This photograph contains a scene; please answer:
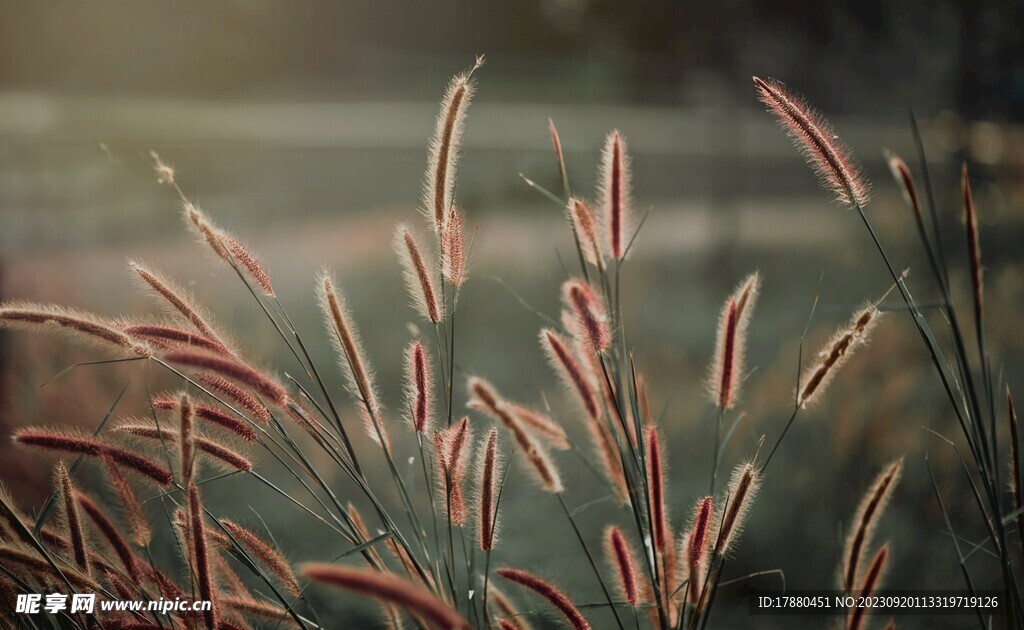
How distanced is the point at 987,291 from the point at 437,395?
92 centimetres

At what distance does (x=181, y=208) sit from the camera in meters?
1.07

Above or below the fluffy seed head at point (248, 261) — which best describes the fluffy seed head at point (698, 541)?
below

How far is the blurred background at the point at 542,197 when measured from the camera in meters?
1.03

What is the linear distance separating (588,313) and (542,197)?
55 centimetres

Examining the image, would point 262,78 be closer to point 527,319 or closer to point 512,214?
point 512,214

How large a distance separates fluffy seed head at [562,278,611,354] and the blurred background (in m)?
0.48

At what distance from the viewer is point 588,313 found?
2.08 ft

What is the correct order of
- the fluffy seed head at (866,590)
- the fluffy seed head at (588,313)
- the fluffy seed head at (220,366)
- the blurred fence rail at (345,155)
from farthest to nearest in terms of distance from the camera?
1. the blurred fence rail at (345,155)
2. the fluffy seed head at (866,590)
3. the fluffy seed head at (588,313)
4. the fluffy seed head at (220,366)

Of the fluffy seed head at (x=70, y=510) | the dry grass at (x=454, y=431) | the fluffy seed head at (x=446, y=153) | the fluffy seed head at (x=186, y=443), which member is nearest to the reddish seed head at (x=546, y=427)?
the dry grass at (x=454, y=431)

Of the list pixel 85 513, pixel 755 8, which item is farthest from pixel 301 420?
pixel 755 8

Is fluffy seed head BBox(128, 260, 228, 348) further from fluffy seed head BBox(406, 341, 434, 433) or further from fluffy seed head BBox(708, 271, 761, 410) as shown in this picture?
fluffy seed head BBox(708, 271, 761, 410)

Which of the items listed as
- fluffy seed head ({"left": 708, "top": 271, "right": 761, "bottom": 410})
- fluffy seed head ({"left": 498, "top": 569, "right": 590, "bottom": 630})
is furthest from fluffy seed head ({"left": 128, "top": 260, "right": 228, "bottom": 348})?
fluffy seed head ({"left": 708, "top": 271, "right": 761, "bottom": 410})

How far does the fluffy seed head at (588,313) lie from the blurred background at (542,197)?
48 cm

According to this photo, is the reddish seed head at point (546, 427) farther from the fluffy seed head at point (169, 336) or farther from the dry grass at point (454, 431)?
the fluffy seed head at point (169, 336)
